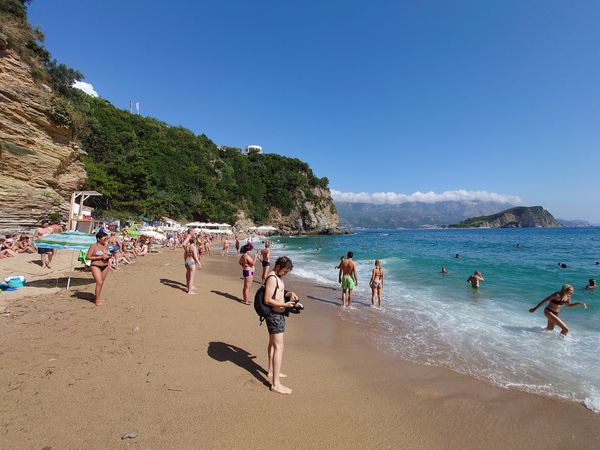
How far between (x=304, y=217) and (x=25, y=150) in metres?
66.4

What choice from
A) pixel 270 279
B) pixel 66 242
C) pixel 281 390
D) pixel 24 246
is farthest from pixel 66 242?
pixel 24 246

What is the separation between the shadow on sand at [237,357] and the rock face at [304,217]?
228 ft

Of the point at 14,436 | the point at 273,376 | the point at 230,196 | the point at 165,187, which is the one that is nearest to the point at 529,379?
the point at 273,376

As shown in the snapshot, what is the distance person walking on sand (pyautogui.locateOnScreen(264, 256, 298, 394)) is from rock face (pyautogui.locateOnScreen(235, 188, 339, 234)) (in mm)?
70861

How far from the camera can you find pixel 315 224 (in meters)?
80.6

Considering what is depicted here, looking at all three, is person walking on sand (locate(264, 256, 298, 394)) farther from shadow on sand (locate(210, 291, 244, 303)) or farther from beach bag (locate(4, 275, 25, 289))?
beach bag (locate(4, 275, 25, 289))

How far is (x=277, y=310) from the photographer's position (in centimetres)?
353

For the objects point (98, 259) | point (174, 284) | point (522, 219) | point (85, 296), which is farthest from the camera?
point (522, 219)

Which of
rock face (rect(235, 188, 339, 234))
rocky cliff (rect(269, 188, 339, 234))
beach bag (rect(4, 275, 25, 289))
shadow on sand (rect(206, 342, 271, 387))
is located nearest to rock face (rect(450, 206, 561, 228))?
rock face (rect(235, 188, 339, 234))

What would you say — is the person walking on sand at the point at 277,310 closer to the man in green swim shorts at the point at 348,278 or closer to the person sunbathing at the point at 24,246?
the man in green swim shorts at the point at 348,278

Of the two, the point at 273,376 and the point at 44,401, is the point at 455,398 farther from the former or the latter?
the point at 44,401

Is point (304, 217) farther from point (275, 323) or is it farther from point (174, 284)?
point (275, 323)

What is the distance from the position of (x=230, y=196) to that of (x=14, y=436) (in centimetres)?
6509

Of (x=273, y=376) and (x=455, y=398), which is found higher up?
(x=273, y=376)
